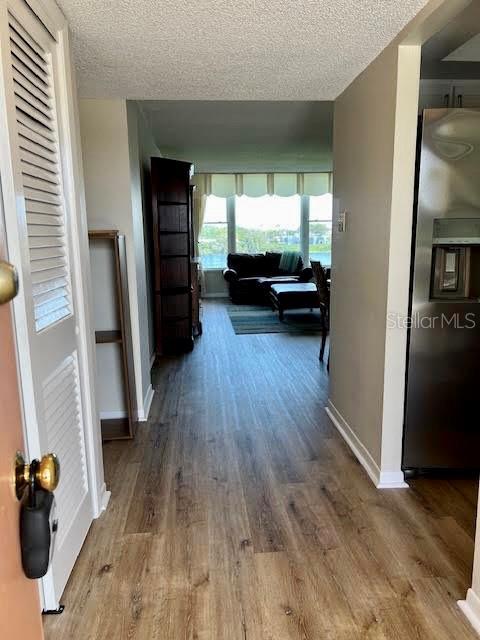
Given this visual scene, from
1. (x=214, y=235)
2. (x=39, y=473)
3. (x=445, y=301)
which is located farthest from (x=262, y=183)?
(x=39, y=473)

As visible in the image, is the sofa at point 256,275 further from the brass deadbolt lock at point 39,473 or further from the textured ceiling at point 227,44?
the brass deadbolt lock at point 39,473

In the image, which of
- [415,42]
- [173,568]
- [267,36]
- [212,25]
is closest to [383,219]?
[415,42]

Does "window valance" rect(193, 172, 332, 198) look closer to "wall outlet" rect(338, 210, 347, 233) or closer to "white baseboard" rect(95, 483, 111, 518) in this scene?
"wall outlet" rect(338, 210, 347, 233)

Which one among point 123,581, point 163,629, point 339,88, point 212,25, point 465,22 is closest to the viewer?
point 163,629

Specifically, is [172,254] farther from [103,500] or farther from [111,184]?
[103,500]

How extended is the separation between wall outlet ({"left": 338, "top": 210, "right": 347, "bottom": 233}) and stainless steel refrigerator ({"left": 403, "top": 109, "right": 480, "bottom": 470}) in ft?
2.38

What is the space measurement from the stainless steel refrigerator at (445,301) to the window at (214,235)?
7342mm

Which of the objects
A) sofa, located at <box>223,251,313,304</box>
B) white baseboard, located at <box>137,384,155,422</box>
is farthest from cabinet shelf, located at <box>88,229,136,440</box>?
sofa, located at <box>223,251,313,304</box>

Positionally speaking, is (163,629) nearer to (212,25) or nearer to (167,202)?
(212,25)

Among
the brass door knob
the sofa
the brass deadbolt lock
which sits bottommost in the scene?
the sofa

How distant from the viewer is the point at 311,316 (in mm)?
7176

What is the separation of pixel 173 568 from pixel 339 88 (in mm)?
Answer: 2733

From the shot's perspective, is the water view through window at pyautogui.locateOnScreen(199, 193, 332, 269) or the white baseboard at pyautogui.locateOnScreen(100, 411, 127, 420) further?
the water view through window at pyautogui.locateOnScreen(199, 193, 332, 269)

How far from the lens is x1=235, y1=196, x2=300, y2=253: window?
365 inches
